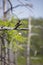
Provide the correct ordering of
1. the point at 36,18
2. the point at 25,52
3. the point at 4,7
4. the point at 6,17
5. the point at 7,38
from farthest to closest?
the point at 36,18
the point at 25,52
the point at 4,7
the point at 6,17
the point at 7,38

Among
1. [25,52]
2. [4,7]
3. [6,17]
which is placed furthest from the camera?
[25,52]

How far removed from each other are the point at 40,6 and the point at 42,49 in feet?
2.16

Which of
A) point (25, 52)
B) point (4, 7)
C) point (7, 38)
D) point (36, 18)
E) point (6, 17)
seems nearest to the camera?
point (7, 38)

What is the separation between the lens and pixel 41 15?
278 centimetres

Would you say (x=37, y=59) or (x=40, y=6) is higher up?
(x=40, y=6)

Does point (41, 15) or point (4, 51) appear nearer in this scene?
point (4, 51)

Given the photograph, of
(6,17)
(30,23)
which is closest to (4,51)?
(6,17)

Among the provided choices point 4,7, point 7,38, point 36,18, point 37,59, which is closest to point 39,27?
point 36,18

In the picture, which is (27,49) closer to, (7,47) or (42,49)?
(42,49)

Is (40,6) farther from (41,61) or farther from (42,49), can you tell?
(41,61)

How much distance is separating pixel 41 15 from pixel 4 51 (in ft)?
4.30

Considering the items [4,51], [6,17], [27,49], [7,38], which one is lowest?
[27,49]

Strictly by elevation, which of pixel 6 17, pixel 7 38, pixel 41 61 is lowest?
pixel 41 61

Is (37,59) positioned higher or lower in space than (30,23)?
lower
